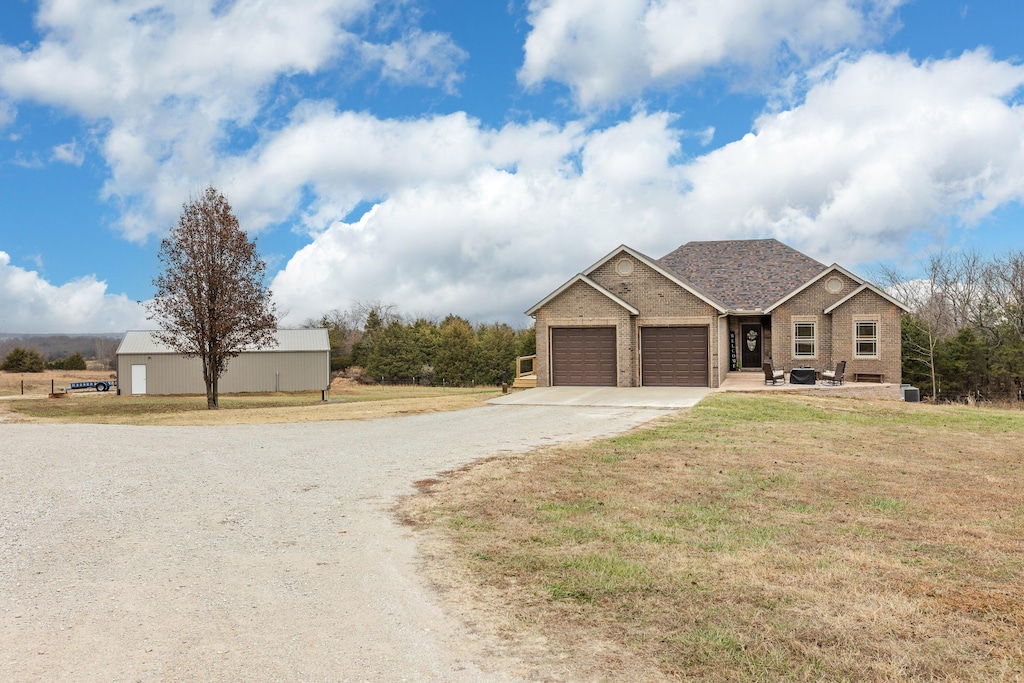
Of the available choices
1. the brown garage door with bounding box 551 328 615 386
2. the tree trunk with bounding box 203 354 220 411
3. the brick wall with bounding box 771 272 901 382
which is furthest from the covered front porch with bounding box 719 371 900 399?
the tree trunk with bounding box 203 354 220 411

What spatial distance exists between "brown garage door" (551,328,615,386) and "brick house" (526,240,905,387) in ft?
0.13

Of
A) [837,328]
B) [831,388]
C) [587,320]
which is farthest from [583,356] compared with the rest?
[837,328]

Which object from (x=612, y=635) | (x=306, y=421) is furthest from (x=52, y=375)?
(x=612, y=635)

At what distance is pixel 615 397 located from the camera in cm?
2473

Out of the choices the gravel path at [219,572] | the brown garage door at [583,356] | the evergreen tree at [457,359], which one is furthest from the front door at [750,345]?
the gravel path at [219,572]

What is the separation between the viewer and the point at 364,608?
17.9 feet

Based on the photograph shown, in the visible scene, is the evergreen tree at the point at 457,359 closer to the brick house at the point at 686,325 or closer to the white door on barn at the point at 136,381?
the white door on barn at the point at 136,381

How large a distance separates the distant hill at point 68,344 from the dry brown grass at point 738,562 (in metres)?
88.1

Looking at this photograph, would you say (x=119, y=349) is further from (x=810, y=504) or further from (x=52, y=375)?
(x=810, y=504)

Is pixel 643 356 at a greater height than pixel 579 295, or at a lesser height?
lesser

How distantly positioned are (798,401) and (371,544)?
1956cm

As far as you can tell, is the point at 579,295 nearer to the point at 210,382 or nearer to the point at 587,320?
the point at 587,320

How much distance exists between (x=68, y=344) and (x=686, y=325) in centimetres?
10008

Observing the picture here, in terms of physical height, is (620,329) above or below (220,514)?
above
